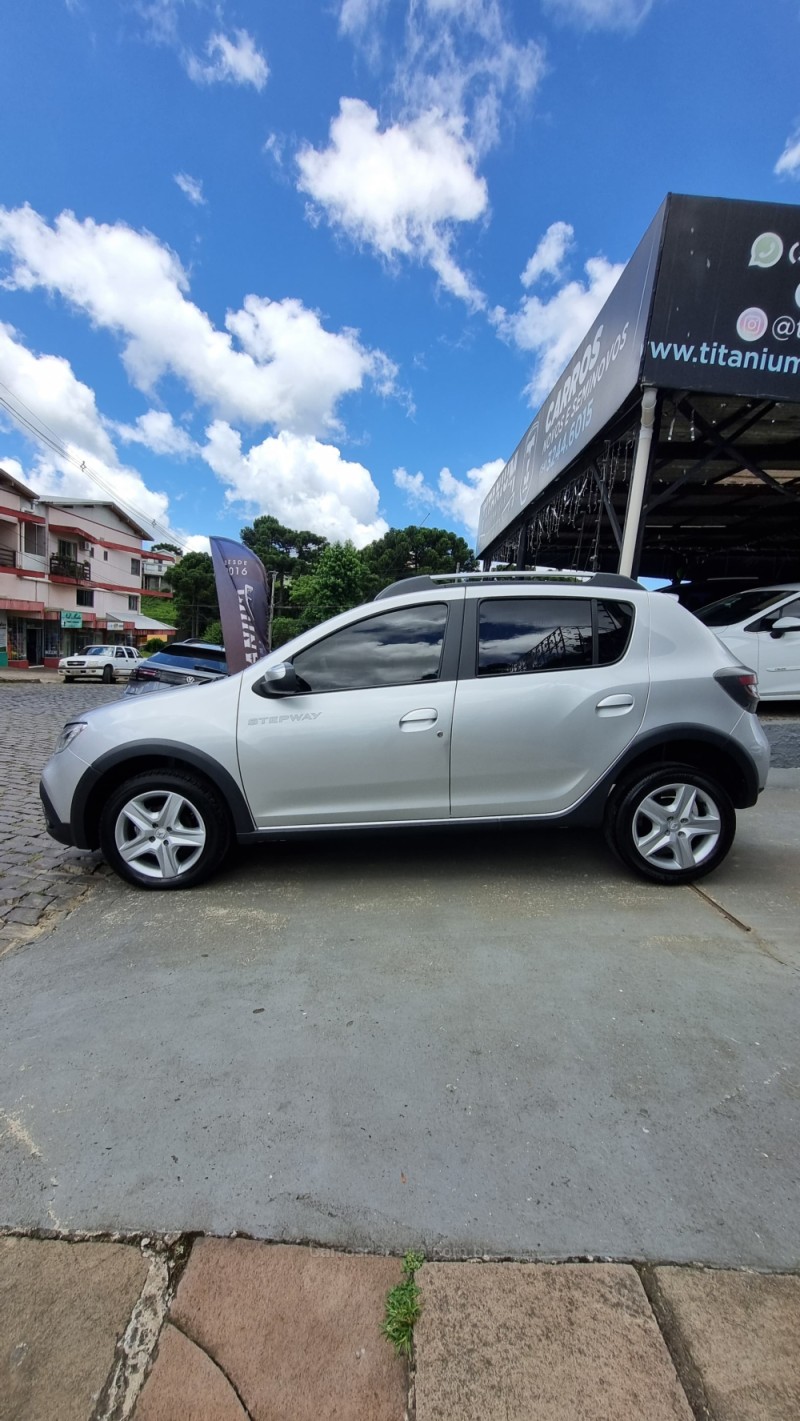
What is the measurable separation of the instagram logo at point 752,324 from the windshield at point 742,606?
8.84 ft

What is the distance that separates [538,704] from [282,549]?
58.9 meters

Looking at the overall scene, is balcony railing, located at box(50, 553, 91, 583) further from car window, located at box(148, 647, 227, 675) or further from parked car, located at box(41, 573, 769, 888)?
parked car, located at box(41, 573, 769, 888)

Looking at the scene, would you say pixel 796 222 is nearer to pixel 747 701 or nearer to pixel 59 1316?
pixel 747 701

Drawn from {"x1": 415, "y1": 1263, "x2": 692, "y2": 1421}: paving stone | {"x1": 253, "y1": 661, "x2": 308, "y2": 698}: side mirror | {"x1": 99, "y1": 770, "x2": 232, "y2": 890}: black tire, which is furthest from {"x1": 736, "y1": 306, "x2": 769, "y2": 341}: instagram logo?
{"x1": 415, "y1": 1263, "x2": 692, "y2": 1421}: paving stone

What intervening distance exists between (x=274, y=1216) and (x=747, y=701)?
318 centimetres

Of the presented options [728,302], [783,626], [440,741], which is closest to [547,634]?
[440,741]

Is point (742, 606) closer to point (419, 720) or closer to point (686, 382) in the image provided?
point (686, 382)

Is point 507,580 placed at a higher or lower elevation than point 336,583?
lower

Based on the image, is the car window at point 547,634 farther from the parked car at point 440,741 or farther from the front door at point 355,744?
the front door at point 355,744

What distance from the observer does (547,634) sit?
344 centimetres

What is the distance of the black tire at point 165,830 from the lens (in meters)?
3.30

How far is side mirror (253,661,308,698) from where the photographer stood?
127 inches

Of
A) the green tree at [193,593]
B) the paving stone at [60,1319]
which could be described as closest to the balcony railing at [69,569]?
the green tree at [193,593]

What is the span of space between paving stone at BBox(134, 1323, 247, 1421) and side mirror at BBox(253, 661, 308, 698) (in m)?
2.42
